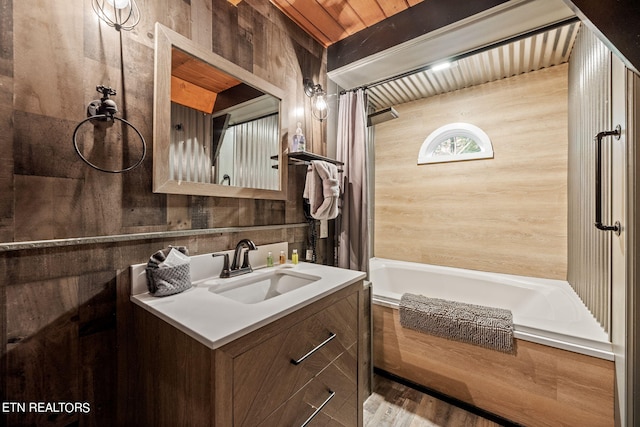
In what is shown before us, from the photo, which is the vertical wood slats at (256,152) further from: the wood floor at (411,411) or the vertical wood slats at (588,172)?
the vertical wood slats at (588,172)

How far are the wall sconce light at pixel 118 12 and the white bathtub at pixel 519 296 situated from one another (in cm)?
202

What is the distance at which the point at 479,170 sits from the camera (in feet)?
8.19

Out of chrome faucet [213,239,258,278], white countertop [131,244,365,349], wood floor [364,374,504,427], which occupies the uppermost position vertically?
chrome faucet [213,239,258,278]

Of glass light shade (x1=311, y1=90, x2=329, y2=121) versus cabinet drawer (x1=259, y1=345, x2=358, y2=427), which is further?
glass light shade (x1=311, y1=90, x2=329, y2=121)

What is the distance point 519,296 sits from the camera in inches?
83.9

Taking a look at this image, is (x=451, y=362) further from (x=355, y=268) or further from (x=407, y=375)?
(x=355, y=268)

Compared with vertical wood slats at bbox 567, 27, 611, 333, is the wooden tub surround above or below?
below

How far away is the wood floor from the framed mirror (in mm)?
1474

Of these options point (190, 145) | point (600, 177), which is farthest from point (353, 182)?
point (600, 177)

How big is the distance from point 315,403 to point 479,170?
2.49 m

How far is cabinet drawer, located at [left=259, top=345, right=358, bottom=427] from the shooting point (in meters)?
0.85

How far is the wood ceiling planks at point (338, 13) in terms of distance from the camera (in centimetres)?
161

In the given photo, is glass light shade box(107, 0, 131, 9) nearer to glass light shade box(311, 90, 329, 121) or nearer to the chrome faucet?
the chrome faucet

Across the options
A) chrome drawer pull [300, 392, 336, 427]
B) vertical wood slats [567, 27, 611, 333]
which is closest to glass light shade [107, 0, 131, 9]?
chrome drawer pull [300, 392, 336, 427]
